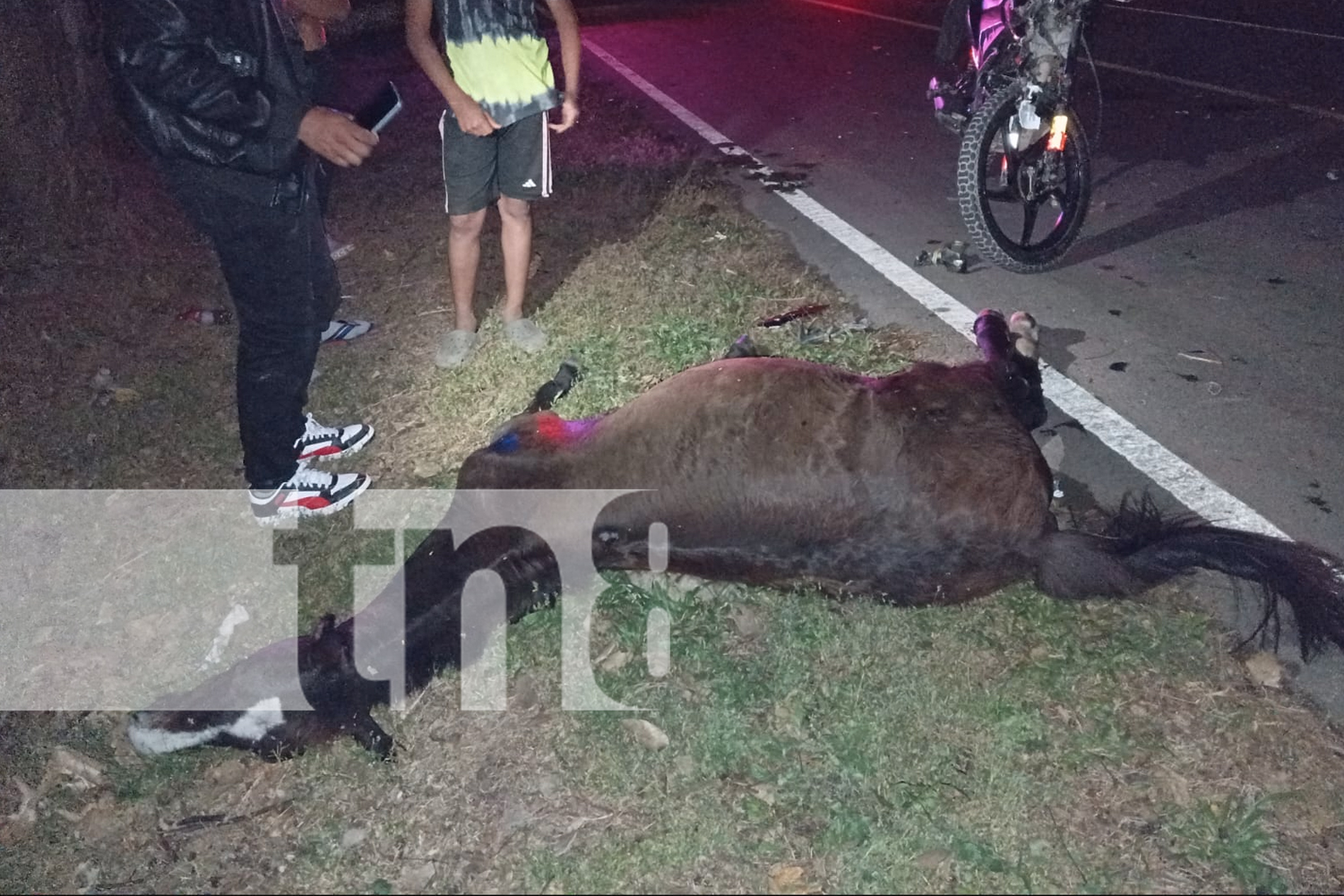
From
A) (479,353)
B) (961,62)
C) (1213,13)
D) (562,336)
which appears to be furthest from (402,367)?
(1213,13)

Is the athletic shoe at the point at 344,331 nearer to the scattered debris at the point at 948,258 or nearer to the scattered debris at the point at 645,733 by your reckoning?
the scattered debris at the point at 645,733

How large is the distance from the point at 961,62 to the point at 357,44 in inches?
336

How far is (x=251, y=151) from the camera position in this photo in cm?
290

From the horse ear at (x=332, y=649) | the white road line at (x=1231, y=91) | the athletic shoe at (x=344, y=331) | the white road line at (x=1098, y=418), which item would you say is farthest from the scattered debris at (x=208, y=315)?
the white road line at (x=1231, y=91)

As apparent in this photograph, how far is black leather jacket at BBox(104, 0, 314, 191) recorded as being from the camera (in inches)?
106

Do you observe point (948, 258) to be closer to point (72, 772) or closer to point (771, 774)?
point (771, 774)

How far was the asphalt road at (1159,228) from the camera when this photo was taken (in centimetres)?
369

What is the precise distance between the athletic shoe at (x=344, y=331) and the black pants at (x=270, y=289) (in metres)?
1.33

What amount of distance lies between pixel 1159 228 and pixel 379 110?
4.34m

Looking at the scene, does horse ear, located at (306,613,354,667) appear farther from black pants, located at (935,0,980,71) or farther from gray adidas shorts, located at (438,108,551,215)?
black pants, located at (935,0,980,71)

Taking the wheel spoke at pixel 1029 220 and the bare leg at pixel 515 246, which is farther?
the wheel spoke at pixel 1029 220

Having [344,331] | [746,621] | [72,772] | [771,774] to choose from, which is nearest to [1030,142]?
[746,621]

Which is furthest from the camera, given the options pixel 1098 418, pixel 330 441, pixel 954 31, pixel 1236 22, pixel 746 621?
pixel 1236 22

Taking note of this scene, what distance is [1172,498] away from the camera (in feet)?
11.4
